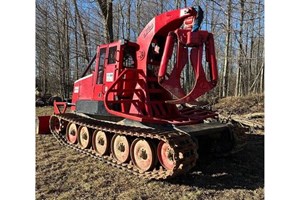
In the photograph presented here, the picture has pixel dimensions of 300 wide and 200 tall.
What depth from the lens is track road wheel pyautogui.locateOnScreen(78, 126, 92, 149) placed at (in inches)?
202

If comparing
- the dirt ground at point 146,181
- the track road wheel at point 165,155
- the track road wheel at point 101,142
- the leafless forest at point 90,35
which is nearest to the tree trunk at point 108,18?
the leafless forest at point 90,35

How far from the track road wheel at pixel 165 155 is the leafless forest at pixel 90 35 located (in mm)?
4056

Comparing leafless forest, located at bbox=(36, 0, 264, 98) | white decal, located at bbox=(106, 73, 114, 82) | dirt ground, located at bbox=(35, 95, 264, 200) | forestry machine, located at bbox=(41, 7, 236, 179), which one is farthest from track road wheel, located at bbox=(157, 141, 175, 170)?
leafless forest, located at bbox=(36, 0, 264, 98)

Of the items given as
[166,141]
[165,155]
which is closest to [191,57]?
[166,141]

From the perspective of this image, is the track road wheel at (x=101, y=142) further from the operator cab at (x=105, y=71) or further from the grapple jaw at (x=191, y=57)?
the grapple jaw at (x=191, y=57)

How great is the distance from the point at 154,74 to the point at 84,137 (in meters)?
1.68

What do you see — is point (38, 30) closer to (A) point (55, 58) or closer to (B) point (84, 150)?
(A) point (55, 58)

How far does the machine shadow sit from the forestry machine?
0.24 metres

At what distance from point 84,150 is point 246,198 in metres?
2.81

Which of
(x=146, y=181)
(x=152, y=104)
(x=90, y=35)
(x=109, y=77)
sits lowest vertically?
(x=146, y=181)

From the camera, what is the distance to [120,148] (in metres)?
4.39

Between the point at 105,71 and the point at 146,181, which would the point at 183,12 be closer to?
the point at 105,71

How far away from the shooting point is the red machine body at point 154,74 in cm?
391
